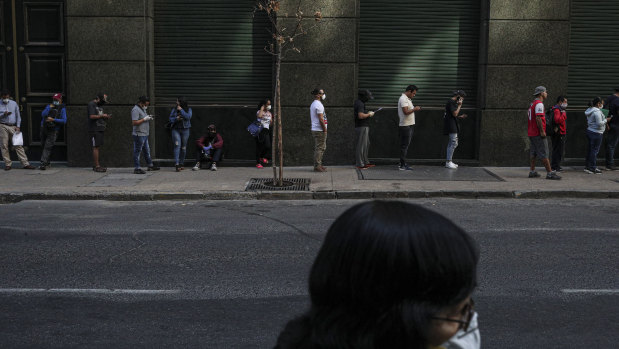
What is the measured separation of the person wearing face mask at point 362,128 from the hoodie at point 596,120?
4829 millimetres

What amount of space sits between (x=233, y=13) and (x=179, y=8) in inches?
51.8

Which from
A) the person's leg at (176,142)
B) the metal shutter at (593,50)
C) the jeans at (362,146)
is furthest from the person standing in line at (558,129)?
the person's leg at (176,142)

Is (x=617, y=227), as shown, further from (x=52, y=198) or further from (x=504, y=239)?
(x=52, y=198)

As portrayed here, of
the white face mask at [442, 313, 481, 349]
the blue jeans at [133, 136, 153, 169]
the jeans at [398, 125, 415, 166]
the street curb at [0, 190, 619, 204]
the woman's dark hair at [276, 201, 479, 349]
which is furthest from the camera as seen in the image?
the jeans at [398, 125, 415, 166]

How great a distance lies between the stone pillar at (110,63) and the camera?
55.2 feet

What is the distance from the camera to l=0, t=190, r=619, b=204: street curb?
44.0 feet

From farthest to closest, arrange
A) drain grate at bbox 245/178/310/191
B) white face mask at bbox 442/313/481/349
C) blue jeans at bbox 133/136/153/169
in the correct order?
blue jeans at bbox 133/136/153/169 → drain grate at bbox 245/178/310/191 → white face mask at bbox 442/313/481/349

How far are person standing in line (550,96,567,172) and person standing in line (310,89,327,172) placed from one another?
4944 mm

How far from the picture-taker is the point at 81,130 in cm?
1712

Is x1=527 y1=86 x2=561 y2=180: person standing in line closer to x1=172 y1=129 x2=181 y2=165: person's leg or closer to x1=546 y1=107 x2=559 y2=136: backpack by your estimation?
x1=546 y1=107 x2=559 y2=136: backpack

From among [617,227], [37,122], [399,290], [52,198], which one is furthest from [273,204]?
[399,290]

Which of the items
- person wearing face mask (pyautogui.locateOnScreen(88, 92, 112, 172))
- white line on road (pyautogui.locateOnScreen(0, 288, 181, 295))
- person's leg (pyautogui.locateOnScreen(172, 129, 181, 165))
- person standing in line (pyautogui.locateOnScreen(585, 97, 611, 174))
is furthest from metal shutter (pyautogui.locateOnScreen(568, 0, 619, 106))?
white line on road (pyautogui.locateOnScreen(0, 288, 181, 295))

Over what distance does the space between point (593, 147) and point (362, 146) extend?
5137mm

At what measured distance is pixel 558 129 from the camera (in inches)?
606
